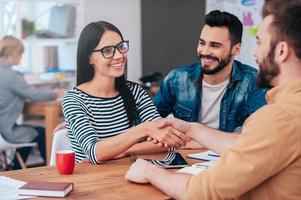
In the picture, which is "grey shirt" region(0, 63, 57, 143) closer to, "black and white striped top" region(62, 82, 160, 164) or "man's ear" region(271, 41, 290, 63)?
"black and white striped top" region(62, 82, 160, 164)

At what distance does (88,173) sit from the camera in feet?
6.57

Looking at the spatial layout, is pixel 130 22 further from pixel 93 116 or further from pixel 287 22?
pixel 287 22

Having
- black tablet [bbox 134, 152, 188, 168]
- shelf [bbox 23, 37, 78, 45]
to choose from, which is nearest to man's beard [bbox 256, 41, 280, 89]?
black tablet [bbox 134, 152, 188, 168]

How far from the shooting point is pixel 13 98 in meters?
4.55

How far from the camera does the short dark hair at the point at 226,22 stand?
9.54 ft

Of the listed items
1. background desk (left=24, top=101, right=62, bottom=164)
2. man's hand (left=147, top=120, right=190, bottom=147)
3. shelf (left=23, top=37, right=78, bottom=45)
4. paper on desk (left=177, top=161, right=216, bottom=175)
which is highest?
shelf (left=23, top=37, right=78, bottom=45)

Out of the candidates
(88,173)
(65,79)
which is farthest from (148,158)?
(65,79)

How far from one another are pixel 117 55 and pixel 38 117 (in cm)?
318

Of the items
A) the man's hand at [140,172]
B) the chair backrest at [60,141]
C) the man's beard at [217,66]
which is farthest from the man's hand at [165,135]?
the man's beard at [217,66]

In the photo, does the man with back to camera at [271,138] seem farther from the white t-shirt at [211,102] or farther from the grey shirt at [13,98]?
the grey shirt at [13,98]

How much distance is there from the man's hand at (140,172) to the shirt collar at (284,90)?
0.54m

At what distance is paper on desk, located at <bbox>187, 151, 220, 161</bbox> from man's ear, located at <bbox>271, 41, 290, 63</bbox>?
80 cm

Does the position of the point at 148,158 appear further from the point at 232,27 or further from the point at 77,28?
the point at 77,28

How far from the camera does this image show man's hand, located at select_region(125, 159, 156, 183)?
6.03ft
